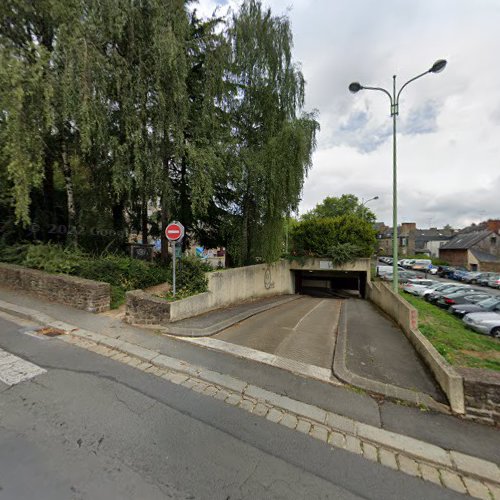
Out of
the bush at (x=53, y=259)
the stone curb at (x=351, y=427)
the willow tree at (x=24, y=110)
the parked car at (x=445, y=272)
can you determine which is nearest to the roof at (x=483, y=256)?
the parked car at (x=445, y=272)

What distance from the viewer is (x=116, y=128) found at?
31.5 ft

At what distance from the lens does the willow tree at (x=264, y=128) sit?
37.2ft

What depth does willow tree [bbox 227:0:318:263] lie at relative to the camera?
11.3m

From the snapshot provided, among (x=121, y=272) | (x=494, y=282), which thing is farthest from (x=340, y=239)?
(x=494, y=282)

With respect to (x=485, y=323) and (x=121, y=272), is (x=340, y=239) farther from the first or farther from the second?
(x=121, y=272)

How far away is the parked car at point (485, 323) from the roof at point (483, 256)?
134ft

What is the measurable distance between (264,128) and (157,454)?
1274 centimetres

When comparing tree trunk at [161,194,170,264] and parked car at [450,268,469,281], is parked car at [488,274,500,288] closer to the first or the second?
parked car at [450,268,469,281]

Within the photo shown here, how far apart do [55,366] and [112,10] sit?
10.3 m

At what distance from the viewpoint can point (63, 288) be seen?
7.83 m

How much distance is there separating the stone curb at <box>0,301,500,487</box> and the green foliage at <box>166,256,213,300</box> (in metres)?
2.77

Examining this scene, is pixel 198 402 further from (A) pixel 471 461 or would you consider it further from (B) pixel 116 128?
(B) pixel 116 128

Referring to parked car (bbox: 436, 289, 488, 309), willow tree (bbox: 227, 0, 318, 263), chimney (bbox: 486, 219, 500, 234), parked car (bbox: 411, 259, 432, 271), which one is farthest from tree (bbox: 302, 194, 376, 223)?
willow tree (bbox: 227, 0, 318, 263)

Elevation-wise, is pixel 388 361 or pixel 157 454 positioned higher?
pixel 157 454
